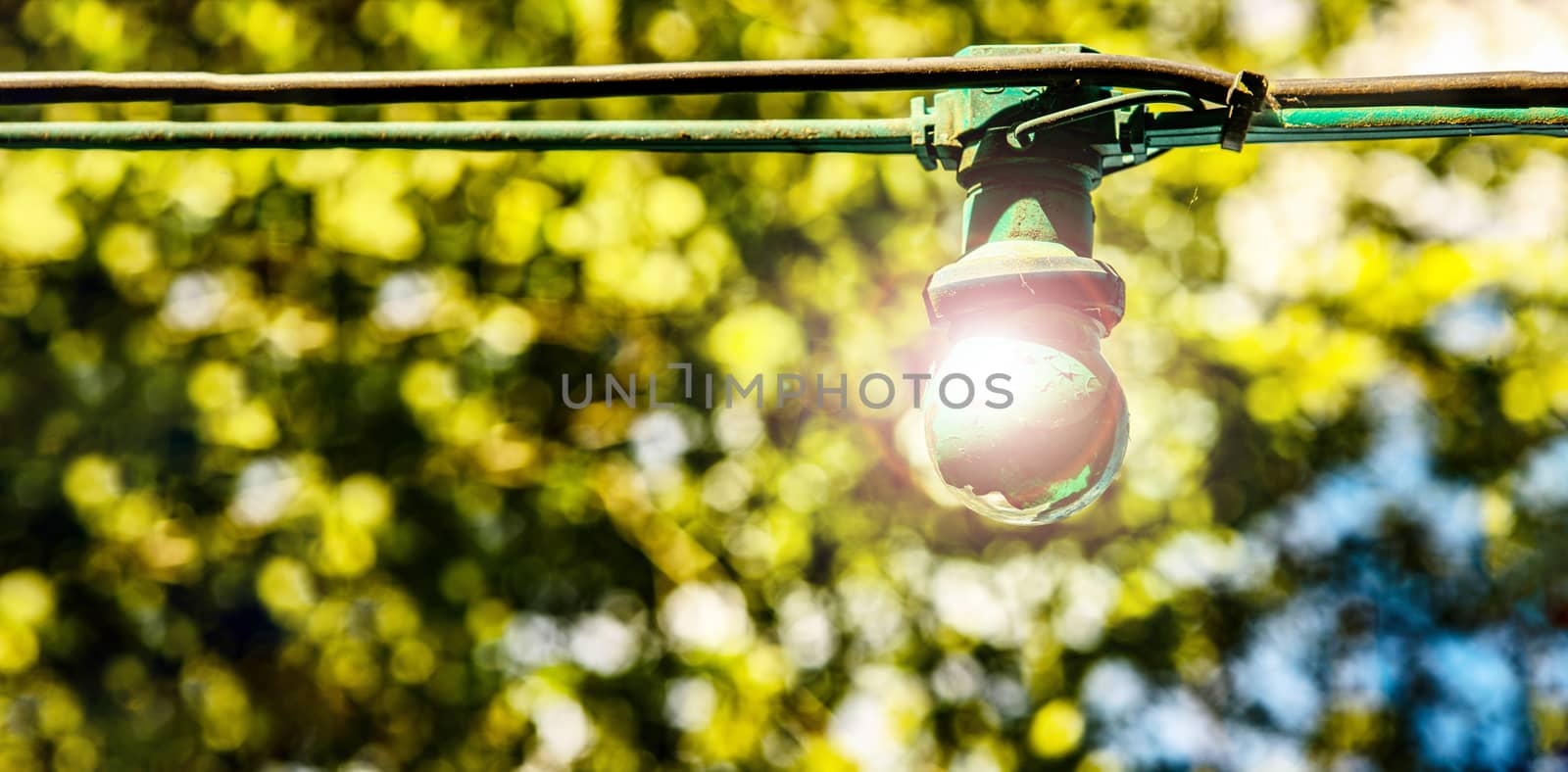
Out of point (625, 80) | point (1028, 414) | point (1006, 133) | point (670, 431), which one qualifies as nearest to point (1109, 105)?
point (1006, 133)

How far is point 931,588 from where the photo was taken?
3.61m

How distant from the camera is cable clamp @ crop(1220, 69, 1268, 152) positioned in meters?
1.47

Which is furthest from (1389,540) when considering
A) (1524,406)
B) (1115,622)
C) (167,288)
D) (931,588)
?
(167,288)

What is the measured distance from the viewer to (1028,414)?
1.56 metres

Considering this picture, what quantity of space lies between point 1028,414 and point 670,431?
212cm

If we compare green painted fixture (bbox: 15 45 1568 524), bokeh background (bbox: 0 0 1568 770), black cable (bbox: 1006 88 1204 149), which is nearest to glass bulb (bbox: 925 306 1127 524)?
green painted fixture (bbox: 15 45 1568 524)

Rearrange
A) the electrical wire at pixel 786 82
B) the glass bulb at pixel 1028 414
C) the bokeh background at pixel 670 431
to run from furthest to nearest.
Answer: the bokeh background at pixel 670 431
the glass bulb at pixel 1028 414
the electrical wire at pixel 786 82

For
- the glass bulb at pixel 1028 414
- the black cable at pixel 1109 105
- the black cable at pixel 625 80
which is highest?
the black cable at pixel 1109 105

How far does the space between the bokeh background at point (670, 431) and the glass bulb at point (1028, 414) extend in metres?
1.82

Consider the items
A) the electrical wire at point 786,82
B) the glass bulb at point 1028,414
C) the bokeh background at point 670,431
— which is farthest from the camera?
the bokeh background at point 670,431

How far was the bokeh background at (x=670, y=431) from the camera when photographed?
340 centimetres

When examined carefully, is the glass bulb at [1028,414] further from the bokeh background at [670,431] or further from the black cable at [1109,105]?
the bokeh background at [670,431]

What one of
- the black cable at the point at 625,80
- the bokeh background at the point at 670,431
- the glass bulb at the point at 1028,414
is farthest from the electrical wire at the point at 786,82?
the bokeh background at the point at 670,431

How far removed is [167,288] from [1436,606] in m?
3.84
